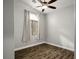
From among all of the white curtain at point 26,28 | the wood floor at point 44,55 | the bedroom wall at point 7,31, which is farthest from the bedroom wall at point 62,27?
the bedroom wall at point 7,31

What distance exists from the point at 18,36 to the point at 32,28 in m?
1.04

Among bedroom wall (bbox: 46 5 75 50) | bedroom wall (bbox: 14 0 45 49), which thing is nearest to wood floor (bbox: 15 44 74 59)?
bedroom wall (bbox: 14 0 45 49)

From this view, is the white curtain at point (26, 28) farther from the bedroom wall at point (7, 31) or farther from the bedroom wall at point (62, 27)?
the bedroom wall at point (7, 31)

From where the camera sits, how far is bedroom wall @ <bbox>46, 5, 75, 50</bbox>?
10.7 feet

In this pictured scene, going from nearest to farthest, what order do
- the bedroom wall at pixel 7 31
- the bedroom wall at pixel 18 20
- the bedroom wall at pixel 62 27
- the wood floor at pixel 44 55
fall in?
the bedroom wall at pixel 7 31 → the wood floor at pixel 44 55 → the bedroom wall at pixel 18 20 → the bedroom wall at pixel 62 27

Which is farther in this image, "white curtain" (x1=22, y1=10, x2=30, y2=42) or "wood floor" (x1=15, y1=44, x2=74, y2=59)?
"white curtain" (x1=22, y1=10, x2=30, y2=42)

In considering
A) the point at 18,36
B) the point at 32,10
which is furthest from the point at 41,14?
the point at 18,36

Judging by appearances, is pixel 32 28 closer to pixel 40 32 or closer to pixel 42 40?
pixel 40 32

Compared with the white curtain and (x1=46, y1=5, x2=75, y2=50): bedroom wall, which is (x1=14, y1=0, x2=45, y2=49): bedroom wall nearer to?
the white curtain

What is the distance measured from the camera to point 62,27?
146 inches

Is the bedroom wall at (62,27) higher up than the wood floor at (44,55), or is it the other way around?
the bedroom wall at (62,27)

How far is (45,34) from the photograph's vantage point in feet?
16.0

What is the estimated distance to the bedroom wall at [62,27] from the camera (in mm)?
3248

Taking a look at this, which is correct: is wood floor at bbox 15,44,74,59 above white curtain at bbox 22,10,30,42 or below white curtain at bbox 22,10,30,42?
below
